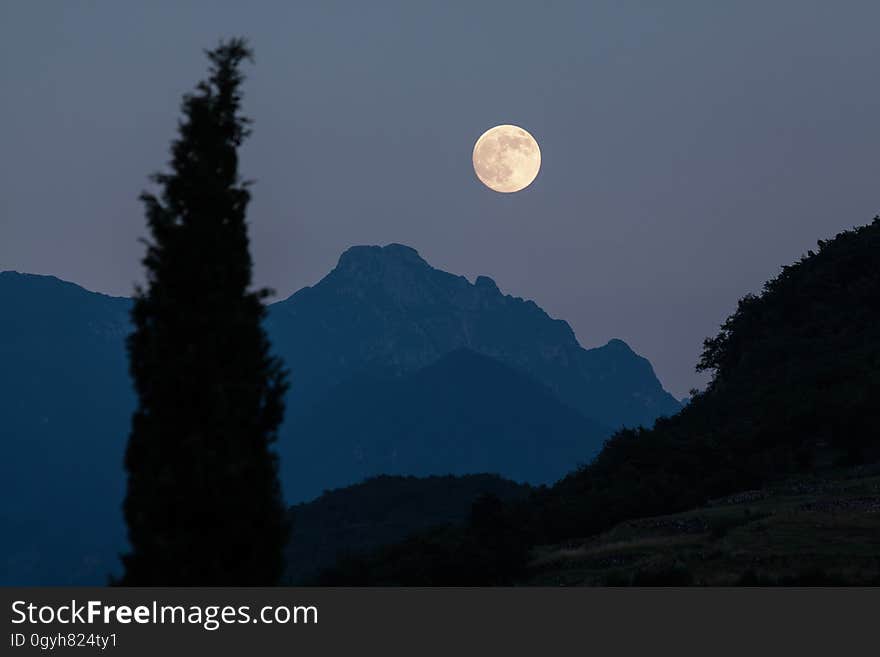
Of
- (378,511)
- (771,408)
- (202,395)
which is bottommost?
(202,395)

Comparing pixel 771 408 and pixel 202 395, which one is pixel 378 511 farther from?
pixel 202 395

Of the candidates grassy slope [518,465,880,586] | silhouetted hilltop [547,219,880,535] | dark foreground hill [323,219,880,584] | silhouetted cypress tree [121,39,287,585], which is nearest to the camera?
silhouetted cypress tree [121,39,287,585]

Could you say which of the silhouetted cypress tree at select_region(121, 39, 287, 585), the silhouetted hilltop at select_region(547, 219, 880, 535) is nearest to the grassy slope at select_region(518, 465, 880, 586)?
the silhouetted hilltop at select_region(547, 219, 880, 535)

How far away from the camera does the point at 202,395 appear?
20688 millimetres

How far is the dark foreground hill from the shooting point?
136 ft

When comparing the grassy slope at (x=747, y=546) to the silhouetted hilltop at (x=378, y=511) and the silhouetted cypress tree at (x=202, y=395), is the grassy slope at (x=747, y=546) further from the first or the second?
the silhouetted hilltop at (x=378, y=511)

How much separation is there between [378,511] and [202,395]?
125 metres

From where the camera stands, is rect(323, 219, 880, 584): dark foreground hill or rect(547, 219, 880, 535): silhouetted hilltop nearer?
rect(323, 219, 880, 584): dark foreground hill

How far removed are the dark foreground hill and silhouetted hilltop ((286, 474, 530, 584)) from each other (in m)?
34.3

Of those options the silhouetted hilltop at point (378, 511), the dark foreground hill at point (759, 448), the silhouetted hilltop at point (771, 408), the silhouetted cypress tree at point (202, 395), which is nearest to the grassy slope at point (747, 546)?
the dark foreground hill at point (759, 448)

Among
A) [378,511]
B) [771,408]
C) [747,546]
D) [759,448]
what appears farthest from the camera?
[378,511]

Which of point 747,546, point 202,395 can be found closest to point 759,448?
point 747,546

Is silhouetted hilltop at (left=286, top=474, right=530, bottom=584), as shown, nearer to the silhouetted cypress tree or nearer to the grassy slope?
the grassy slope
